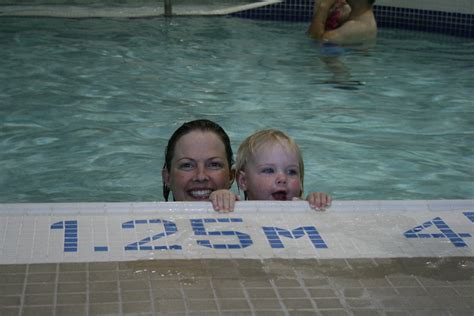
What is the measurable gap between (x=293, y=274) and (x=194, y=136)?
139 centimetres

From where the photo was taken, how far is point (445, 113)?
23.3 feet

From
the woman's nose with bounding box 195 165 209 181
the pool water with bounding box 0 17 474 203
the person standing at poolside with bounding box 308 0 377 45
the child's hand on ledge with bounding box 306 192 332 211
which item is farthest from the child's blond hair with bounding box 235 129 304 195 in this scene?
the person standing at poolside with bounding box 308 0 377 45

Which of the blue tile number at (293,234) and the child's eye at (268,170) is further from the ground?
the child's eye at (268,170)

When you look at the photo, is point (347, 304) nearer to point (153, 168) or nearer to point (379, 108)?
point (153, 168)

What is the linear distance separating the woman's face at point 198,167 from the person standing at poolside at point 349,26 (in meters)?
6.08

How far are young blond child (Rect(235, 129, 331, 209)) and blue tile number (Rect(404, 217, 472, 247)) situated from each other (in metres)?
0.68

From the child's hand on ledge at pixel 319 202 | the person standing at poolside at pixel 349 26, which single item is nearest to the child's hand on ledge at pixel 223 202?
the child's hand on ledge at pixel 319 202

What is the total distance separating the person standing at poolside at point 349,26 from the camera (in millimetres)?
9883

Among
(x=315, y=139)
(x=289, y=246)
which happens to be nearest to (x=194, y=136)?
(x=289, y=246)

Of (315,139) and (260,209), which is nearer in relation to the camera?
(260,209)

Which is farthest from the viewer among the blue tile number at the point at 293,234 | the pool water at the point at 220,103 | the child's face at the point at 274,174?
the pool water at the point at 220,103

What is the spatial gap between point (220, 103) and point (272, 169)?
3.48 m

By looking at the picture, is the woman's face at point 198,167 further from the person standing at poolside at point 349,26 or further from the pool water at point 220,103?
the person standing at poolside at point 349,26

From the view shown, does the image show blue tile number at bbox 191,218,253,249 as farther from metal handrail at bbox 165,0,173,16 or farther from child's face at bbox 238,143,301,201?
metal handrail at bbox 165,0,173,16
